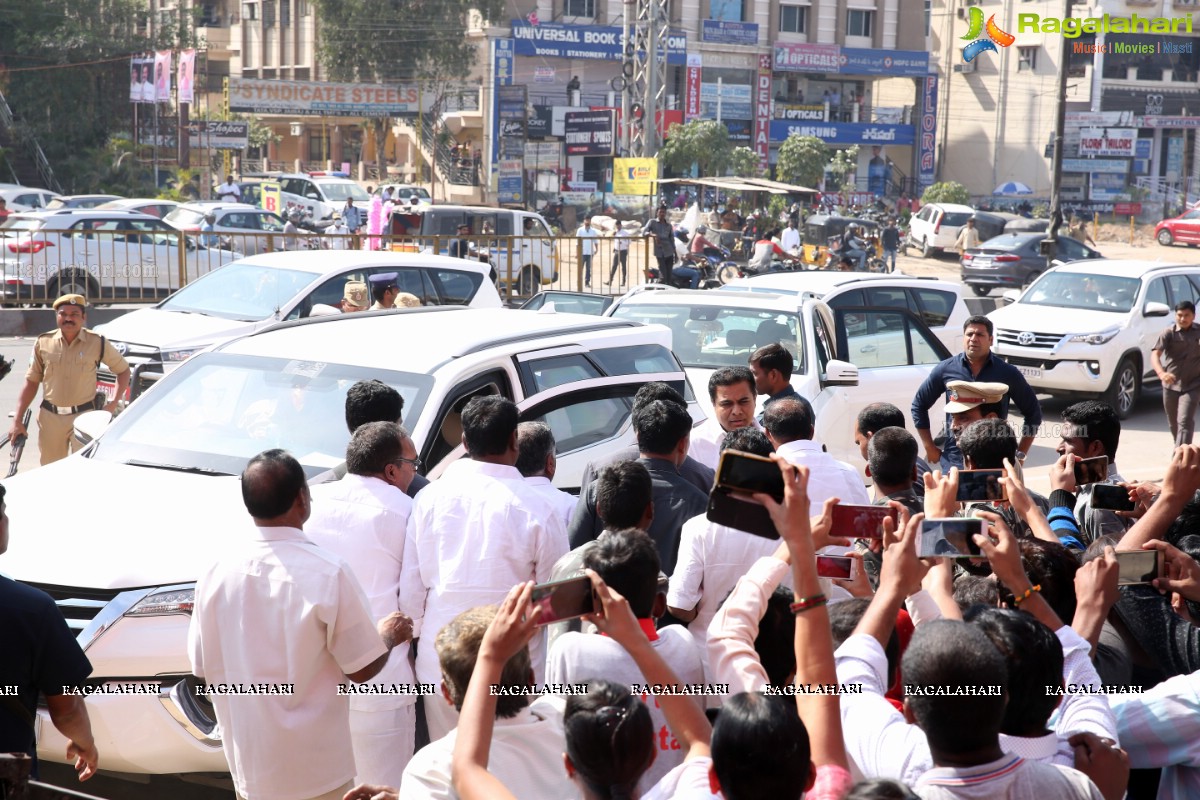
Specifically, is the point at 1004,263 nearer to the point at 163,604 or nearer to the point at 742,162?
the point at 742,162

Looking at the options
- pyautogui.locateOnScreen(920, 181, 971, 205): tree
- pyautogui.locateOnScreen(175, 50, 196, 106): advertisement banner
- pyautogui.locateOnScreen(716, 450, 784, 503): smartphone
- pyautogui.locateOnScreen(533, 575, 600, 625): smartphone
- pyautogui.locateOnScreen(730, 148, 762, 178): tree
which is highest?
pyautogui.locateOnScreen(175, 50, 196, 106): advertisement banner

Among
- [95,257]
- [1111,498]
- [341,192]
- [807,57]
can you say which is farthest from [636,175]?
[807,57]

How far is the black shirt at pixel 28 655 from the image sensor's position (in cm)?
335

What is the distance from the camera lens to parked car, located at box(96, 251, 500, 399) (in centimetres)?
1149

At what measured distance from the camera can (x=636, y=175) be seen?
30547mm

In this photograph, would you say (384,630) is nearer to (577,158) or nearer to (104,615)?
(104,615)

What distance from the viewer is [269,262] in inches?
501

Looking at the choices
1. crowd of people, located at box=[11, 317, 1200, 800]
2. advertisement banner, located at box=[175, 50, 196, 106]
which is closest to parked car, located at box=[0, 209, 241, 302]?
crowd of people, located at box=[11, 317, 1200, 800]

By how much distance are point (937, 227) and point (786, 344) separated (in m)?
32.0

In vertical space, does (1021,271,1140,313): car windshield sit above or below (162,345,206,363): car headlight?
above

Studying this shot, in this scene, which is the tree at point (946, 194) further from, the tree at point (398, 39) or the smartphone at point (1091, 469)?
the smartphone at point (1091, 469)

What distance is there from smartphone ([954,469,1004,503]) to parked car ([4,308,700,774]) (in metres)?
2.50

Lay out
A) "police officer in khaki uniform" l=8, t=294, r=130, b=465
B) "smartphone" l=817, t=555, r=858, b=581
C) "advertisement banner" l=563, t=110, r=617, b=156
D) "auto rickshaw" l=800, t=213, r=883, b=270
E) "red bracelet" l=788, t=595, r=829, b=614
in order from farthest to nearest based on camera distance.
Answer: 1. "advertisement banner" l=563, t=110, r=617, b=156
2. "auto rickshaw" l=800, t=213, r=883, b=270
3. "police officer in khaki uniform" l=8, t=294, r=130, b=465
4. "smartphone" l=817, t=555, r=858, b=581
5. "red bracelet" l=788, t=595, r=829, b=614

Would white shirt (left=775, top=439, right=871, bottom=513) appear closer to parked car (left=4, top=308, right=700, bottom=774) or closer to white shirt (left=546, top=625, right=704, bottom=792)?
white shirt (left=546, top=625, right=704, bottom=792)
